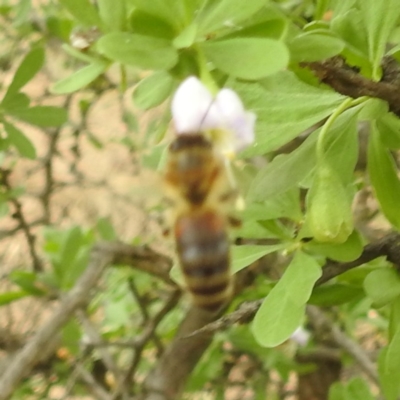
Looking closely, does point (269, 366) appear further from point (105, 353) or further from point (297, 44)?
point (297, 44)

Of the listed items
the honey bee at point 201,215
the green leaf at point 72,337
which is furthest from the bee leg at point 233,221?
the green leaf at point 72,337

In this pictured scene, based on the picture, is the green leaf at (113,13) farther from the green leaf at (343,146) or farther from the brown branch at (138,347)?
the brown branch at (138,347)

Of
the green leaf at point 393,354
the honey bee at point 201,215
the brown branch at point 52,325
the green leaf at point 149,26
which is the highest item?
the green leaf at point 149,26

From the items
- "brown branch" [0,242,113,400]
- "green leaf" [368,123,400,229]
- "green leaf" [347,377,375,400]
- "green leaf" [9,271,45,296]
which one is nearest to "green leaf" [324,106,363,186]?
"green leaf" [368,123,400,229]

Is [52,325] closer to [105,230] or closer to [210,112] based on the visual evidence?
[105,230]

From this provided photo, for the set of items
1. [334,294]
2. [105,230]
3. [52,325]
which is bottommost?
[105,230]

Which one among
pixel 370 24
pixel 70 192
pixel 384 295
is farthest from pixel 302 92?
pixel 70 192

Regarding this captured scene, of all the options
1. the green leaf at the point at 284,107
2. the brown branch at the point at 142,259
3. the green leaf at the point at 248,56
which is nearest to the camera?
the green leaf at the point at 248,56

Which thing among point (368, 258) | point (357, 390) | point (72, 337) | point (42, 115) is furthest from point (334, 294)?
point (72, 337)
